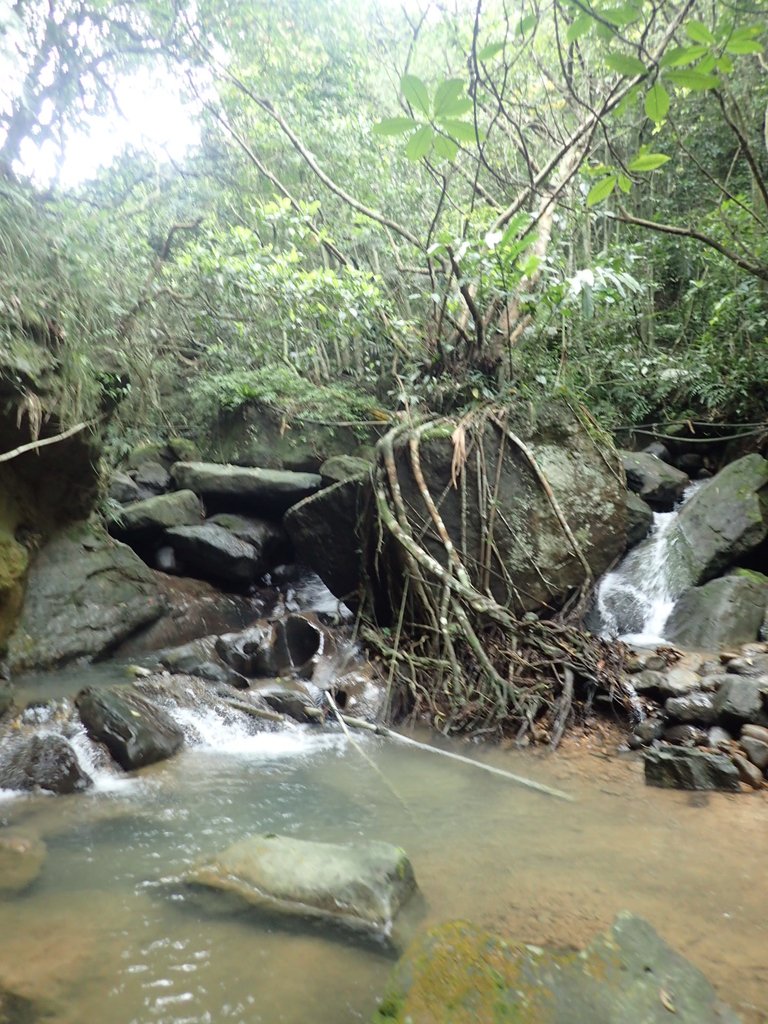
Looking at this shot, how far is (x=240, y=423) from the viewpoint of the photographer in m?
11.4

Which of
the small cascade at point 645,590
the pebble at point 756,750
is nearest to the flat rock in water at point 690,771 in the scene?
the pebble at point 756,750

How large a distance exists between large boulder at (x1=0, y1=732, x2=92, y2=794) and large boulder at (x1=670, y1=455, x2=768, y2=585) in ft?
20.6

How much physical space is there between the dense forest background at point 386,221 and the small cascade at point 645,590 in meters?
2.18

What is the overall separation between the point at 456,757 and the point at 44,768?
2668 mm

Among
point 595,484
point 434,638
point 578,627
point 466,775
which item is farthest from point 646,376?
point 466,775

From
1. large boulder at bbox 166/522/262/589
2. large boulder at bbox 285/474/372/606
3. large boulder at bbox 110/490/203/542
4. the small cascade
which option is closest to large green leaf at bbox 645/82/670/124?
the small cascade

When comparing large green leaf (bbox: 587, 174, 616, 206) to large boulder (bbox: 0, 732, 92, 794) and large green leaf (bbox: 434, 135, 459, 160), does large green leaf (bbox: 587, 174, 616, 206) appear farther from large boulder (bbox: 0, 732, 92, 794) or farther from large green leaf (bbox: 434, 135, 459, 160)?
large boulder (bbox: 0, 732, 92, 794)

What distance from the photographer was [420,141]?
7.43ft

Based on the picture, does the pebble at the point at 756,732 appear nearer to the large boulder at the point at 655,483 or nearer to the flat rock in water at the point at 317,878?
the flat rock in water at the point at 317,878

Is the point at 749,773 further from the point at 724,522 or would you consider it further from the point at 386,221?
the point at 386,221

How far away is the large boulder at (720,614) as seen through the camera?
6.17 m

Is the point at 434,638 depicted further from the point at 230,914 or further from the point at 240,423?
the point at 240,423

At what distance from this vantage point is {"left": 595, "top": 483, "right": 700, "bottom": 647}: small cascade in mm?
6996

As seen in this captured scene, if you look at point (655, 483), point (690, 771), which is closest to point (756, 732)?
point (690, 771)
